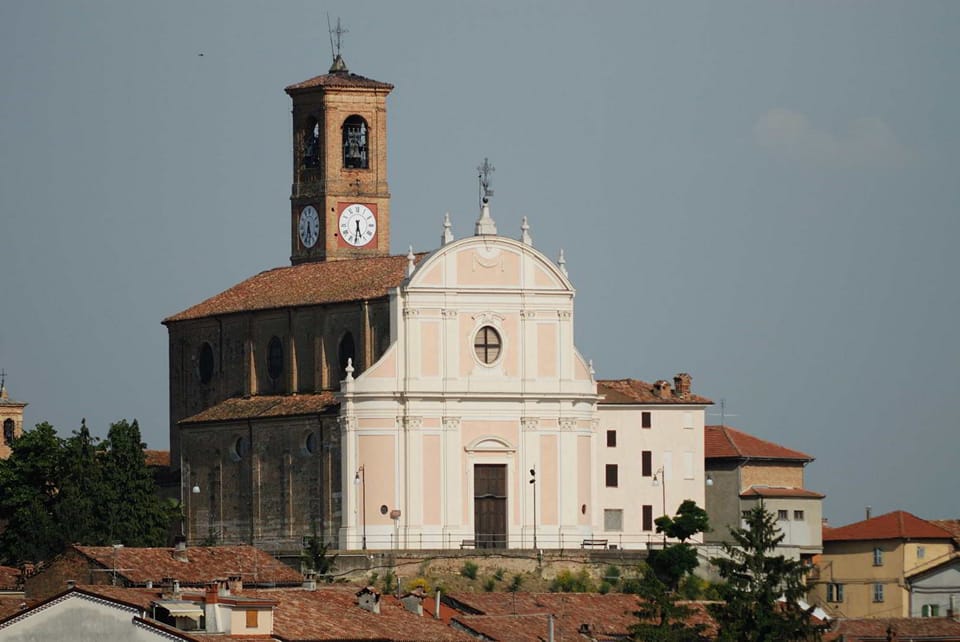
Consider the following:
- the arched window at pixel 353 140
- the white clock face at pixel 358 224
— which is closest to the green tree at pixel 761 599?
the white clock face at pixel 358 224

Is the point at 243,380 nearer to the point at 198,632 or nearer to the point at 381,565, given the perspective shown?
the point at 381,565

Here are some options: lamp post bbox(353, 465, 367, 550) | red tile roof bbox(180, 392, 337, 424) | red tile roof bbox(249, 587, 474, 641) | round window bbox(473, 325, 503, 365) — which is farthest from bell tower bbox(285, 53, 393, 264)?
red tile roof bbox(249, 587, 474, 641)

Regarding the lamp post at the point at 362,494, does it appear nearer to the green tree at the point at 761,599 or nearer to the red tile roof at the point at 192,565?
the red tile roof at the point at 192,565

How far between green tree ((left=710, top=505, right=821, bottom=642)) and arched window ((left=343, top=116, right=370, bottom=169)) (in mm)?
33390

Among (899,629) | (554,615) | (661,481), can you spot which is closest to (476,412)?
(661,481)

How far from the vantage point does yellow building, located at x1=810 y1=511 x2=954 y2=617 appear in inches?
4525

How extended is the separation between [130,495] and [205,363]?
9.84 meters

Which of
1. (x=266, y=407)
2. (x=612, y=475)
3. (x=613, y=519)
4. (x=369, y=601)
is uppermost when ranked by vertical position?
(x=266, y=407)

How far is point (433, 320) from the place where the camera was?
108m

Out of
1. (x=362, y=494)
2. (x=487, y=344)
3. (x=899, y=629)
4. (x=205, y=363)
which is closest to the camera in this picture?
(x=899, y=629)

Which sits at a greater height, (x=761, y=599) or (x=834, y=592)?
(x=761, y=599)

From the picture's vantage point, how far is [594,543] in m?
109

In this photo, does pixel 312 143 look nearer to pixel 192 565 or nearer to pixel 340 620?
pixel 192 565

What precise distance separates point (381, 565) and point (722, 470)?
1728 cm
